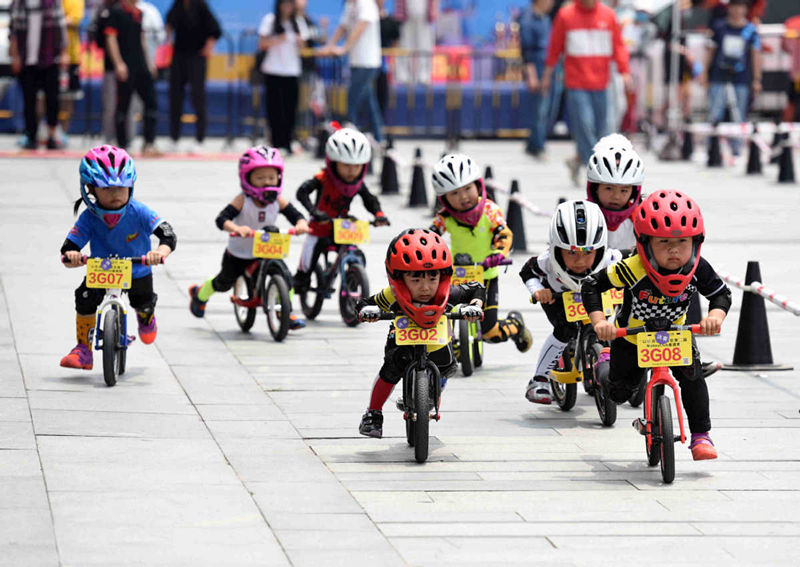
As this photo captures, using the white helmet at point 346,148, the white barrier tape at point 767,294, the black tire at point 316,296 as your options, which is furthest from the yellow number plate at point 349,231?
the white barrier tape at point 767,294

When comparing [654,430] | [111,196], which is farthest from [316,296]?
[654,430]

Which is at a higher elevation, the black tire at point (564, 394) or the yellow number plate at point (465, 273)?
the yellow number plate at point (465, 273)

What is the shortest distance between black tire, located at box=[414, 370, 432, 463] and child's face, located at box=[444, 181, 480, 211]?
2.52 m

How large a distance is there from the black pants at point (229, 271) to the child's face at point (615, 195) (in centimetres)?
311

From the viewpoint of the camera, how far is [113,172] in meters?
9.55

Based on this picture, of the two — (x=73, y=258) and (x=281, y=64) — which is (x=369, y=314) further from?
(x=281, y=64)

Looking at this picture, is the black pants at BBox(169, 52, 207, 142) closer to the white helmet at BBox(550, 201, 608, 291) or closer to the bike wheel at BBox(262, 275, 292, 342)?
the bike wheel at BBox(262, 275, 292, 342)

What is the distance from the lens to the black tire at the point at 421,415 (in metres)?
7.69

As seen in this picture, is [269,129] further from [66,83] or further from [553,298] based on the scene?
[553,298]

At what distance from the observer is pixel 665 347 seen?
7.55 meters

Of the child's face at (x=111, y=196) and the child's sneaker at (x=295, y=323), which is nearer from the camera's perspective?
the child's face at (x=111, y=196)

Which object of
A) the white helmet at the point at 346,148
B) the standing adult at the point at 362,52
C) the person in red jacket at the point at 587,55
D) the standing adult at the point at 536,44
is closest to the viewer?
the white helmet at the point at 346,148

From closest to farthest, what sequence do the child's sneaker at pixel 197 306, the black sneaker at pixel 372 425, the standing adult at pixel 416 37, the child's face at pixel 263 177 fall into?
1. the black sneaker at pixel 372 425
2. the child's face at pixel 263 177
3. the child's sneaker at pixel 197 306
4. the standing adult at pixel 416 37

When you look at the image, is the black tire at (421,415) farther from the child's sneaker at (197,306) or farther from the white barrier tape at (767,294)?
the child's sneaker at (197,306)
